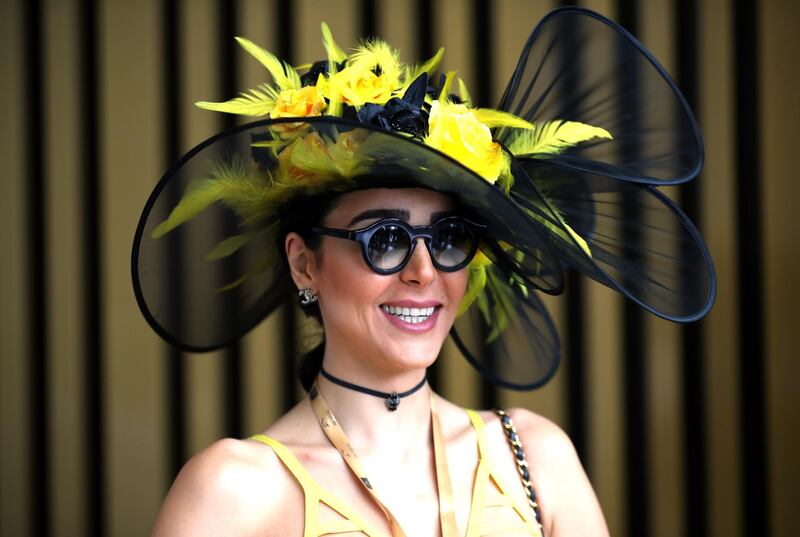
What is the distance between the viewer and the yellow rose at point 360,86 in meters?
1.53

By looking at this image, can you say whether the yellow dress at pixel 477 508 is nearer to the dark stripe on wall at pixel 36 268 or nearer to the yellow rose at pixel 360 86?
the yellow rose at pixel 360 86

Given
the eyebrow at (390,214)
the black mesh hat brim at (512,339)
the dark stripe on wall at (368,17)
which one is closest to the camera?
the eyebrow at (390,214)

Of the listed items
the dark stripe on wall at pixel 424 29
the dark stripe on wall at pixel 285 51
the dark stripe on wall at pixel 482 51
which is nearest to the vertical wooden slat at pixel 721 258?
the dark stripe on wall at pixel 482 51

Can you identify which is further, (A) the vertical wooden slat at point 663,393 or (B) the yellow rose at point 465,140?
(A) the vertical wooden slat at point 663,393

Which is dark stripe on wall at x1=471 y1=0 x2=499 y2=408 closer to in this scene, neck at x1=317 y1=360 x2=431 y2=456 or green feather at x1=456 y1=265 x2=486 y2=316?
green feather at x1=456 y1=265 x2=486 y2=316

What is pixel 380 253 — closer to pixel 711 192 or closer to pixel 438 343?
pixel 438 343

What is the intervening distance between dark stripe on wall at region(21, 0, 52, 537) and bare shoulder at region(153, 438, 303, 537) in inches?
55.7

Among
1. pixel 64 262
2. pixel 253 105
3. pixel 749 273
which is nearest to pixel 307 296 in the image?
pixel 253 105

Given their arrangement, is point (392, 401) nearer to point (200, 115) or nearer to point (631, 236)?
point (631, 236)

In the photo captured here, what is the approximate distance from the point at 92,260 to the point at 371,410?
1.44m

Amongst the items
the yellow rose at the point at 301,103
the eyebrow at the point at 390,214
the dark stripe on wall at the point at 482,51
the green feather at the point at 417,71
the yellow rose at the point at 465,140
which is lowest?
the eyebrow at the point at 390,214

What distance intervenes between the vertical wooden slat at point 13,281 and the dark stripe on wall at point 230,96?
1.67 feet

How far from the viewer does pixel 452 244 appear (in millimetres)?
1535

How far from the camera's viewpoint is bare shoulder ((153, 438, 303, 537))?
4.77 feet
